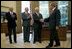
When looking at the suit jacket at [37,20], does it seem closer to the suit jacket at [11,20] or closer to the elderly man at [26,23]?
the elderly man at [26,23]

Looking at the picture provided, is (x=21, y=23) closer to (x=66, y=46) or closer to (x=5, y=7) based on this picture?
(x=5, y=7)

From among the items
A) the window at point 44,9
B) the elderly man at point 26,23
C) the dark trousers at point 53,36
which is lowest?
the dark trousers at point 53,36

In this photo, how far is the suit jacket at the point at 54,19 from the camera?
2.53m

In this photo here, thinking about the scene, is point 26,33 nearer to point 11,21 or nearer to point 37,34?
point 37,34

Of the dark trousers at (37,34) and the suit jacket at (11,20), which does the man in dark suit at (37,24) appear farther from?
the suit jacket at (11,20)

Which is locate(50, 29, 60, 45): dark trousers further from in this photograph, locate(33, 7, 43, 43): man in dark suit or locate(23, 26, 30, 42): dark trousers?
locate(23, 26, 30, 42): dark trousers

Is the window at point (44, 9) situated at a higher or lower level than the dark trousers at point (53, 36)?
higher

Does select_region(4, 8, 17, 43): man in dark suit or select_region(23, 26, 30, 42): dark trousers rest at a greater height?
select_region(4, 8, 17, 43): man in dark suit

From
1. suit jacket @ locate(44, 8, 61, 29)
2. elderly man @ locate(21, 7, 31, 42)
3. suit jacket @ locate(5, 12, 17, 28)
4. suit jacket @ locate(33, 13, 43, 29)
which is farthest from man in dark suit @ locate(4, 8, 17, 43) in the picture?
suit jacket @ locate(44, 8, 61, 29)

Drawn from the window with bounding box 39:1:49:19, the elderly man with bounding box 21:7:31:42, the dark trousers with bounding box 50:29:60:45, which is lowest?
Result: the dark trousers with bounding box 50:29:60:45

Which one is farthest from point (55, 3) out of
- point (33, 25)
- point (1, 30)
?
point (1, 30)

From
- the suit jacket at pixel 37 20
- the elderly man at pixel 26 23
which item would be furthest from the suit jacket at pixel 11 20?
the suit jacket at pixel 37 20

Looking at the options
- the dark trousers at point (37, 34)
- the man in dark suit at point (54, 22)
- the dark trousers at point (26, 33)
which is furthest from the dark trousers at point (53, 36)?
the dark trousers at point (26, 33)

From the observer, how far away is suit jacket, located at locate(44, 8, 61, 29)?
253cm
